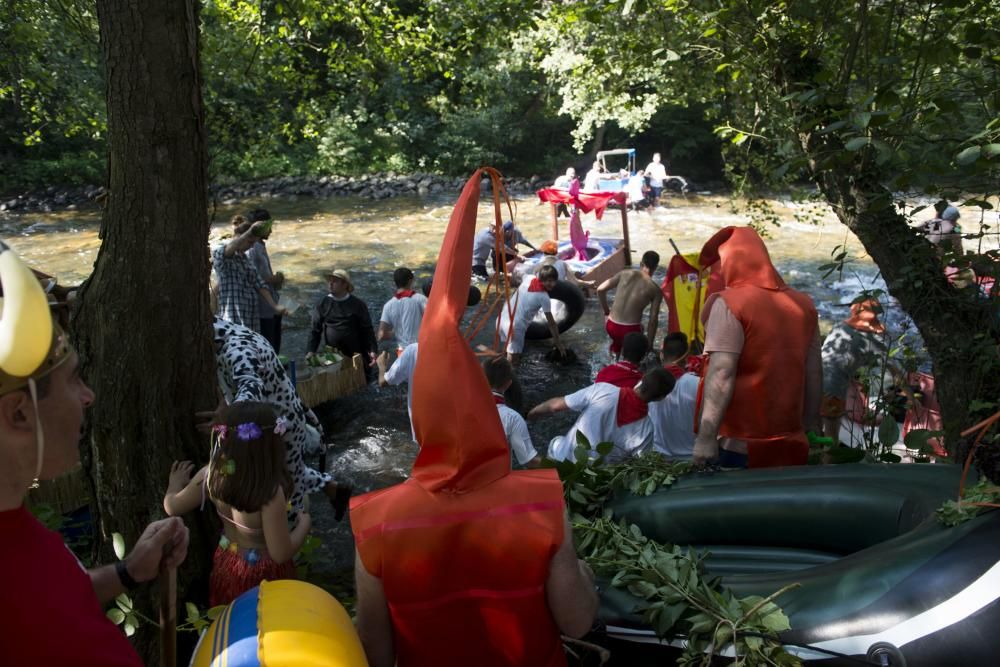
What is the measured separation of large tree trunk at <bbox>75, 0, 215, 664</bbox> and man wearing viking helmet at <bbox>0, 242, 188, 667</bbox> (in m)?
1.40

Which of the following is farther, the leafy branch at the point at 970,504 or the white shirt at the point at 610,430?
the white shirt at the point at 610,430

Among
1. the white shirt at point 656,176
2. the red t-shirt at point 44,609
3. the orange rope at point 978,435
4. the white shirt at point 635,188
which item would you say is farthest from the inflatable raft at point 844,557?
the white shirt at point 656,176

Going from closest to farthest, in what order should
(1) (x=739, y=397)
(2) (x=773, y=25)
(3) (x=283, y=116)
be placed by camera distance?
(1) (x=739, y=397)
(2) (x=773, y=25)
(3) (x=283, y=116)

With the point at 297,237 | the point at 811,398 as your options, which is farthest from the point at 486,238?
the point at 811,398

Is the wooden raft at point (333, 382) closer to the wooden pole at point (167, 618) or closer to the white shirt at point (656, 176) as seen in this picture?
the wooden pole at point (167, 618)

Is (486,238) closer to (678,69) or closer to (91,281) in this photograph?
(678,69)

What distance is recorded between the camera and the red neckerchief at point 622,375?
5.34 metres

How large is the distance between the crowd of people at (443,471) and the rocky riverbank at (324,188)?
64.7ft

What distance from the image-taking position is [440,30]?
323 inches

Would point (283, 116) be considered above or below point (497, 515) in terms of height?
above

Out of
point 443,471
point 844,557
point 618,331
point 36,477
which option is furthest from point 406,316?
point 36,477

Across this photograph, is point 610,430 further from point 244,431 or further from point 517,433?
point 244,431

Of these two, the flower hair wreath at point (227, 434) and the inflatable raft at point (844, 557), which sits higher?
the flower hair wreath at point (227, 434)

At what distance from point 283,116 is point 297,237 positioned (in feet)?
32.0
